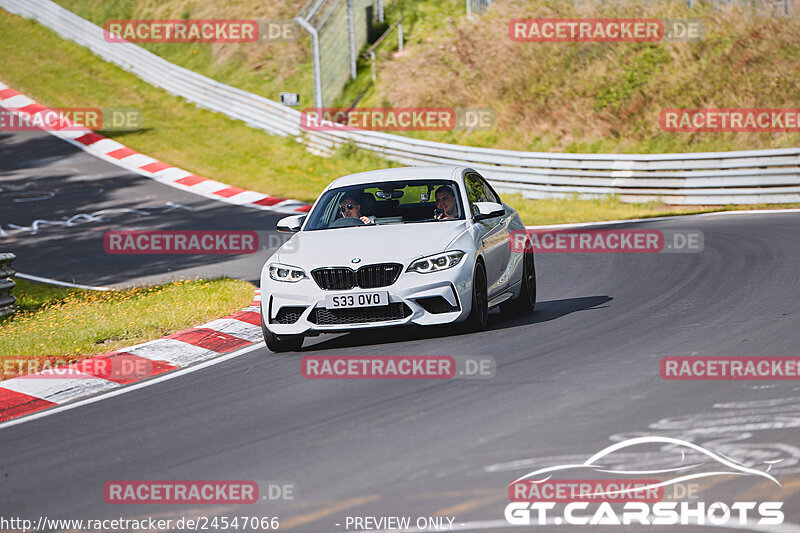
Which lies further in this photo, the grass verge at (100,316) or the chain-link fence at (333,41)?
the chain-link fence at (333,41)

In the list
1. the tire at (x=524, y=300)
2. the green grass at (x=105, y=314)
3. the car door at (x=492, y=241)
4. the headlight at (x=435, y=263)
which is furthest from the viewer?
the tire at (x=524, y=300)

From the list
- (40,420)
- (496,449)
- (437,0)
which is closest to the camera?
(496,449)

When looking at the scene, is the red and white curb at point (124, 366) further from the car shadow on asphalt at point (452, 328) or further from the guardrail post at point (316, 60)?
the guardrail post at point (316, 60)

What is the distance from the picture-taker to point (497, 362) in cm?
823

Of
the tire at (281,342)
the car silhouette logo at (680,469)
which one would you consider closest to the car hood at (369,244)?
the tire at (281,342)

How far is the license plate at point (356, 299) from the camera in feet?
29.8

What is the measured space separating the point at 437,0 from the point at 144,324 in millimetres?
28859

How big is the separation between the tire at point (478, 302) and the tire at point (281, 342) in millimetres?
1477

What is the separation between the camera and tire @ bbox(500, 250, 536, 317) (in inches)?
434

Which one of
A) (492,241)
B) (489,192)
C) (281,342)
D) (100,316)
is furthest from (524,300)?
(100,316)

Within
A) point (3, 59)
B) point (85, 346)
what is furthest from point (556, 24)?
point (85, 346)

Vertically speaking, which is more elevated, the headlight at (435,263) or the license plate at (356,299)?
the headlight at (435,263)

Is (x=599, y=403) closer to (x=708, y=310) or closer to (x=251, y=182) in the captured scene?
(x=708, y=310)

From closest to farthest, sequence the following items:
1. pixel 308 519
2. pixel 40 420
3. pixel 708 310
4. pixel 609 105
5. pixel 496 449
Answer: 1. pixel 308 519
2. pixel 496 449
3. pixel 40 420
4. pixel 708 310
5. pixel 609 105
